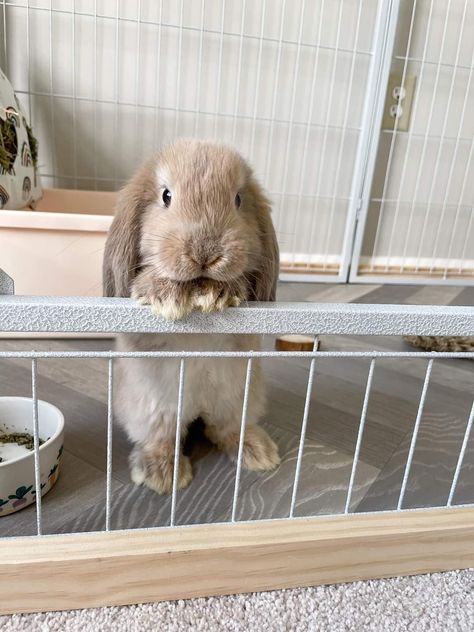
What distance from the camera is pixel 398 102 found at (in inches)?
91.7

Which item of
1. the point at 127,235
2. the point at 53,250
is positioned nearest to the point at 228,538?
the point at 127,235

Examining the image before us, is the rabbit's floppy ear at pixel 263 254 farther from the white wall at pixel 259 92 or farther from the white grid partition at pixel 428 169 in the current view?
the white grid partition at pixel 428 169

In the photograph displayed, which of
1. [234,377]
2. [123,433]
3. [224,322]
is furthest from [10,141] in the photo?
[224,322]

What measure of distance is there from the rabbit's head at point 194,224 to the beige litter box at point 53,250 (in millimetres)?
661

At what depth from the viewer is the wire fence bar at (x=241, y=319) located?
62 cm

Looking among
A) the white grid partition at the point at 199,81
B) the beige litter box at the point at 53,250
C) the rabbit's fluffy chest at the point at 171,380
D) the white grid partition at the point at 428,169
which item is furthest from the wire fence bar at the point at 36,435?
the white grid partition at the point at 428,169

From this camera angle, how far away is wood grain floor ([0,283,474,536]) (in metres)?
0.87

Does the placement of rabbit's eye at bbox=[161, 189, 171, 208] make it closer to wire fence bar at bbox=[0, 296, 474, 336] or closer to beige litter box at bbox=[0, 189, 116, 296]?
wire fence bar at bbox=[0, 296, 474, 336]

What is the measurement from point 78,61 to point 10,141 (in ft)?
2.30

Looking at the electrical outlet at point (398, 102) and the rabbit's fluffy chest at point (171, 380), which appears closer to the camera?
the rabbit's fluffy chest at point (171, 380)

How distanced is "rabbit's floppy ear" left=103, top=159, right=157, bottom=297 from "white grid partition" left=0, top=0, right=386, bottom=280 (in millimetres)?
1327

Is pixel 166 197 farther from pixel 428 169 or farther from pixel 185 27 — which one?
pixel 428 169

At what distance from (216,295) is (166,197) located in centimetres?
23

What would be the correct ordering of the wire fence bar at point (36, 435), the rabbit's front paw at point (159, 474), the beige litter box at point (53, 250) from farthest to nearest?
the beige litter box at point (53, 250) → the rabbit's front paw at point (159, 474) → the wire fence bar at point (36, 435)
